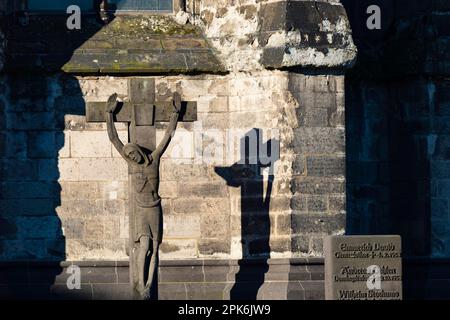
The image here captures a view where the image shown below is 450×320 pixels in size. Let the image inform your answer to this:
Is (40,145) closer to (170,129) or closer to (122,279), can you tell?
(122,279)

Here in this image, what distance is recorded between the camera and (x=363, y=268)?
24.8m

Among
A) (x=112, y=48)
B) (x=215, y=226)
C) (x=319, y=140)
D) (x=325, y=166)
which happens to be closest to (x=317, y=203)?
(x=325, y=166)

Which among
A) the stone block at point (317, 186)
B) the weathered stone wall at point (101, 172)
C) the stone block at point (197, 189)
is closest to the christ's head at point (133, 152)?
the weathered stone wall at point (101, 172)

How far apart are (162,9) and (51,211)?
2.70 metres

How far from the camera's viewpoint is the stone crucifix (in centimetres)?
2527

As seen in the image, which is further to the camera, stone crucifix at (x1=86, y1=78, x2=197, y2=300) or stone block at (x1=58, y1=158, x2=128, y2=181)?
stone block at (x1=58, y1=158, x2=128, y2=181)

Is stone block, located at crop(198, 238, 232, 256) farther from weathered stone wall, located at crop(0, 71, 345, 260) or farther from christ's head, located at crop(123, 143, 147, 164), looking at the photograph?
christ's head, located at crop(123, 143, 147, 164)

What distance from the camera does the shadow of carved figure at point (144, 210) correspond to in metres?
25.3

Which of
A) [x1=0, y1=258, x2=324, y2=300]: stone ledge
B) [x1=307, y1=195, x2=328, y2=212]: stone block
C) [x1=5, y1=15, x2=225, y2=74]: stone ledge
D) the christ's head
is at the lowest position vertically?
[x1=0, y1=258, x2=324, y2=300]: stone ledge

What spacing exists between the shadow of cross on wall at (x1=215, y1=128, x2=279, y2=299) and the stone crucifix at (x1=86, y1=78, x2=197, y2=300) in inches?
62.3

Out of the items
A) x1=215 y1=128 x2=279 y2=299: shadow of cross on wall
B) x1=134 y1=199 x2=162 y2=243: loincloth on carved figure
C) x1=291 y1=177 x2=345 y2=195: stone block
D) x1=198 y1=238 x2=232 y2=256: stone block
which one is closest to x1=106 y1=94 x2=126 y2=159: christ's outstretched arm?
x1=134 y1=199 x2=162 y2=243: loincloth on carved figure

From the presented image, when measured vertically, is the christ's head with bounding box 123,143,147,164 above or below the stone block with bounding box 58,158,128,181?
above

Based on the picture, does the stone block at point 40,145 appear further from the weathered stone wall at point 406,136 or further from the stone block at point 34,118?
the weathered stone wall at point 406,136

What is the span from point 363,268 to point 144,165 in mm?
2529
